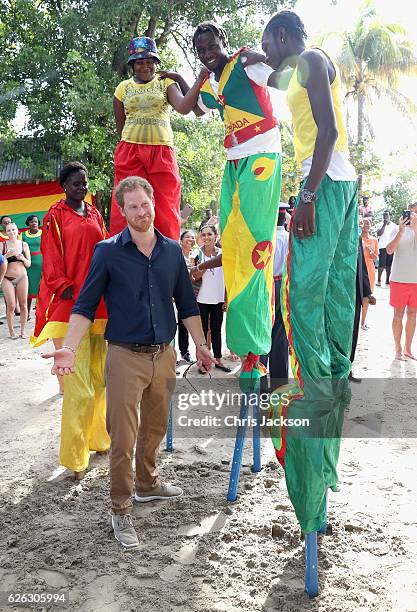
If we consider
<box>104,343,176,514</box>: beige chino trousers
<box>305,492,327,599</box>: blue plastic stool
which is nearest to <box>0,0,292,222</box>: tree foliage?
<box>104,343,176,514</box>: beige chino trousers

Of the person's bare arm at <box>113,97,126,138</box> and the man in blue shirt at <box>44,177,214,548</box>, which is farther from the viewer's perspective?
the person's bare arm at <box>113,97,126,138</box>

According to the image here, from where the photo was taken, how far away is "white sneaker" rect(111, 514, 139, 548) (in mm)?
2822

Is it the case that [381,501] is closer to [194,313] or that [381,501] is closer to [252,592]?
[252,592]

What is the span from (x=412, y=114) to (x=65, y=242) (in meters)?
21.2

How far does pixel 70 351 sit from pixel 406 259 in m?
5.14

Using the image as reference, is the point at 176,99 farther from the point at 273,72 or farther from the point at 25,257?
the point at 25,257

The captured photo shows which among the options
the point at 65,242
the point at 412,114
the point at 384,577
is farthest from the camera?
the point at 412,114

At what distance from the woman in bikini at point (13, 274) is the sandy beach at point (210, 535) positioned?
4.47 metres

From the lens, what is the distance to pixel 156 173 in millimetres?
3676

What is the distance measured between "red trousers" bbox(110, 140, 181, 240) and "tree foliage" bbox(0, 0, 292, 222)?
27.5ft

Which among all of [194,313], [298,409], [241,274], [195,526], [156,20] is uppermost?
[156,20]

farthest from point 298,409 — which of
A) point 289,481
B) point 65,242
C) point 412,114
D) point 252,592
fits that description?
point 412,114

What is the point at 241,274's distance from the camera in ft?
10.4

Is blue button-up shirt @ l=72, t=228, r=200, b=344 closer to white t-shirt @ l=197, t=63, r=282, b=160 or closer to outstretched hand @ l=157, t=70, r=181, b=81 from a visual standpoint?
white t-shirt @ l=197, t=63, r=282, b=160
